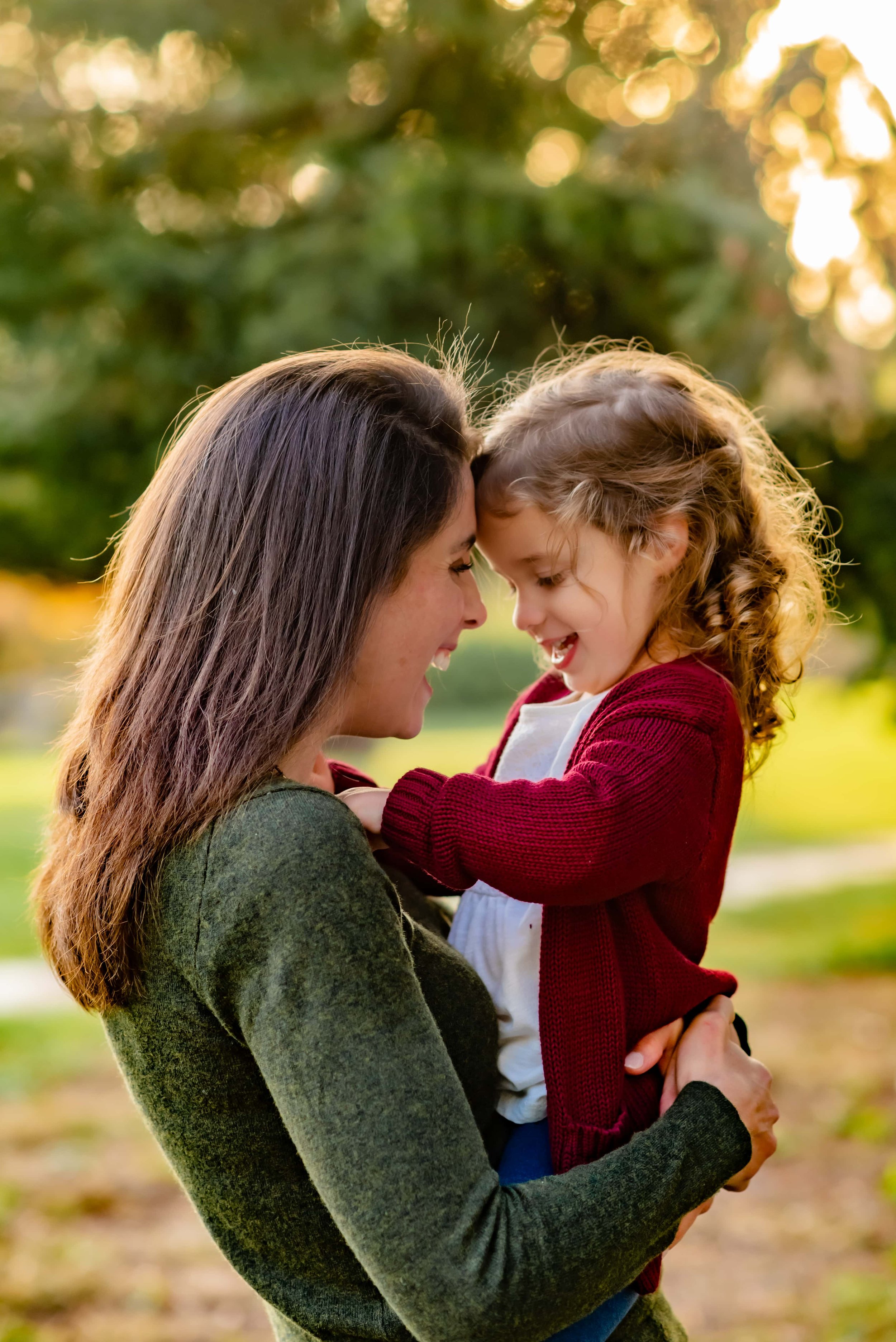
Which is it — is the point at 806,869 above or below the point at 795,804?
above

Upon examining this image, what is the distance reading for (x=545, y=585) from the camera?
5.88 ft

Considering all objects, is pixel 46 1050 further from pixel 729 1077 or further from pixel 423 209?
pixel 729 1077

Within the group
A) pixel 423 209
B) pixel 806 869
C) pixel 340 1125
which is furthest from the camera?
pixel 806 869

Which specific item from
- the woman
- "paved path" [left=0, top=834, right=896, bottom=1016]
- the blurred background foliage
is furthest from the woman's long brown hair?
"paved path" [left=0, top=834, right=896, bottom=1016]

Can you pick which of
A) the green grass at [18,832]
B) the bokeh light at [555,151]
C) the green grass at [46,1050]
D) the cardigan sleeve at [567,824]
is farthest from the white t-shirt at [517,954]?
→ the green grass at [18,832]

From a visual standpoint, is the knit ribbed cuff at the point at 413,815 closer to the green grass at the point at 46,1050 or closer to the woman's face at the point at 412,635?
the woman's face at the point at 412,635

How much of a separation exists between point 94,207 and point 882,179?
2529mm

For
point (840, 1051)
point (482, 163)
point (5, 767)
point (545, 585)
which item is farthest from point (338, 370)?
point (5, 767)

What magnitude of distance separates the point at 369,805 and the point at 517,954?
29 centimetres

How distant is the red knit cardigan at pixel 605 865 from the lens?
143 cm

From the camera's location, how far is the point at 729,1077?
1.40 meters

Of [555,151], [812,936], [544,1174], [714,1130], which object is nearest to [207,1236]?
[544,1174]

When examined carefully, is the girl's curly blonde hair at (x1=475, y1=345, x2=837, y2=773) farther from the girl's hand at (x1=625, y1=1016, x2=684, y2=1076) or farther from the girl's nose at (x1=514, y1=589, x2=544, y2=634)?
the girl's hand at (x1=625, y1=1016, x2=684, y2=1076)

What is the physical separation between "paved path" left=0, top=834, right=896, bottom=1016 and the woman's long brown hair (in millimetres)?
5907
